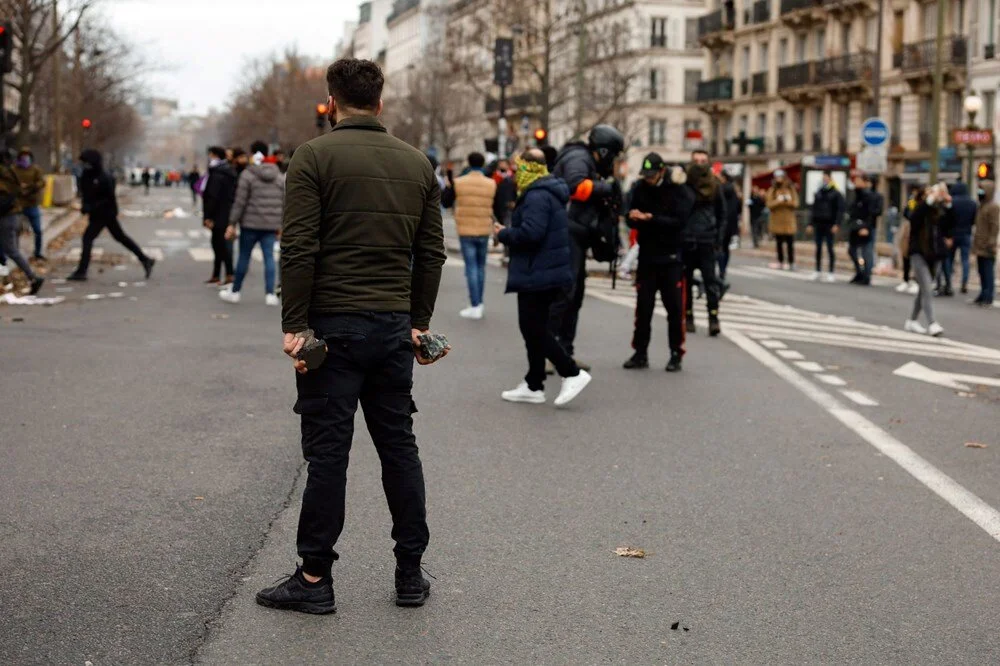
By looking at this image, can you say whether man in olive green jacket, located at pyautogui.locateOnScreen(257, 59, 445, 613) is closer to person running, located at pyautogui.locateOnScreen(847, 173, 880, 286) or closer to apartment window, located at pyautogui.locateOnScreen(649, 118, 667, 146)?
person running, located at pyautogui.locateOnScreen(847, 173, 880, 286)

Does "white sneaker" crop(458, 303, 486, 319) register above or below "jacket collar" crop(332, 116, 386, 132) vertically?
below

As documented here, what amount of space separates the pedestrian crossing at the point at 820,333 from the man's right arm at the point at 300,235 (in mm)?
9108

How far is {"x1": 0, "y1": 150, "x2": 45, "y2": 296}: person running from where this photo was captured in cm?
1786

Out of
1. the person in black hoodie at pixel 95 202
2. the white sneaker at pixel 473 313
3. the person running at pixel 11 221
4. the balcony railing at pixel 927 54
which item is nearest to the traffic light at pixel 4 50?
the person running at pixel 11 221

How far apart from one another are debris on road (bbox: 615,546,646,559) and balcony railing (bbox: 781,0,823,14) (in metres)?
58.7

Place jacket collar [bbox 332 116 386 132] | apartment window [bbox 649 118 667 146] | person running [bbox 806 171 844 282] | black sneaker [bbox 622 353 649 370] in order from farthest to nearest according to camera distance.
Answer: apartment window [bbox 649 118 667 146]
person running [bbox 806 171 844 282]
black sneaker [bbox 622 353 649 370]
jacket collar [bbox 332 116 386 132]

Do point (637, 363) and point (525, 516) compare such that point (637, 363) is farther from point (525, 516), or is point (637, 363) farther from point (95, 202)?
point (95, 202)

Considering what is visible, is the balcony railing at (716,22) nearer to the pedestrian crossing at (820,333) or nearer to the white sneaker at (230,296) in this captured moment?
the pedestrian crossing at (820,333)

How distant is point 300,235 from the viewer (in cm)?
502

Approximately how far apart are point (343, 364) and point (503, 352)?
27.4ft

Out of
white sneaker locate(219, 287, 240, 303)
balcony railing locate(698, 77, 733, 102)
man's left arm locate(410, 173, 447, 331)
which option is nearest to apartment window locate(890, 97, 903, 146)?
balcony railing locate(698, 77, 733, 102)

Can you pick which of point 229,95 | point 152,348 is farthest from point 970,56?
point 229,95

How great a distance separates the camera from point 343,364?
516 cm

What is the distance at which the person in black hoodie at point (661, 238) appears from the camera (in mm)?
12180
